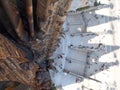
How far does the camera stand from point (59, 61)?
25.3ft

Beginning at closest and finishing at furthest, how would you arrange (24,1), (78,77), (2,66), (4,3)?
(4,3), (24,1), (2,66), (78,77)

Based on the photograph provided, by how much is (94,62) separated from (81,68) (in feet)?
1.33

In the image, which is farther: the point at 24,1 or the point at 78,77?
the point at 78,77

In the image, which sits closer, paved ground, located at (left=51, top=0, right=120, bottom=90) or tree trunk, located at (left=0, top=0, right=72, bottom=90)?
tree trunk, located at (left=0, top=0, right=72, bottom=90)

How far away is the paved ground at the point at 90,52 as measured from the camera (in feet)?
25.3

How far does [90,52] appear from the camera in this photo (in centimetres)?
805

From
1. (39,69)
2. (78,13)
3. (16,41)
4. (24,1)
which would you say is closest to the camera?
(24,1)

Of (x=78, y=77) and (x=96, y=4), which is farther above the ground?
(x=96, y=4)

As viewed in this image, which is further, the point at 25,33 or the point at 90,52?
the point at 90,52

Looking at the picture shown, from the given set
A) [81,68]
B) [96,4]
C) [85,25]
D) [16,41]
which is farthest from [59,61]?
[16,41]

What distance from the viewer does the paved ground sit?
7699 mm

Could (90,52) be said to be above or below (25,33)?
below

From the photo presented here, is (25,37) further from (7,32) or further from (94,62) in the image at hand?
(94,62)

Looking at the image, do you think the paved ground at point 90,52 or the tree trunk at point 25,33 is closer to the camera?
the tree trunk at point 25,33
